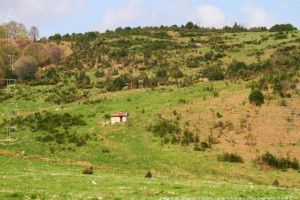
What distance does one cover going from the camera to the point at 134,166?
1826 inches

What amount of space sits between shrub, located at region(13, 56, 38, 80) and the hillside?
30cm

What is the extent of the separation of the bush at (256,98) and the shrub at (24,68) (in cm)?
5680

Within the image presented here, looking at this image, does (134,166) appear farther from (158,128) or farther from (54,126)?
(54,126)

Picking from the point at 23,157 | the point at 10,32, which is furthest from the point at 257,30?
Result: the point at 23,157

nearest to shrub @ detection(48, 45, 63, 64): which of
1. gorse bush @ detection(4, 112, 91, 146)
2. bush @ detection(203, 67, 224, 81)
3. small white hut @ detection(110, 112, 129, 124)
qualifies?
bush @ detection(203, 67, 224, 81)

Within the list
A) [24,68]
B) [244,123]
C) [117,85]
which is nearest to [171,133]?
[244,123]

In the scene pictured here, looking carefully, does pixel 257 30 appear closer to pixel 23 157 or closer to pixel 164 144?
pixel 164 144

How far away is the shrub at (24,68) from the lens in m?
106

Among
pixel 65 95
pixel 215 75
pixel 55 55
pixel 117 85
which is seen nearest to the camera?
pixel 215 75

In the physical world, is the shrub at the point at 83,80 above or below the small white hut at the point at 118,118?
above

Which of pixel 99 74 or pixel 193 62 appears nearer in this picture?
pixel 99 74

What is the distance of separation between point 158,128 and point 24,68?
54964mm

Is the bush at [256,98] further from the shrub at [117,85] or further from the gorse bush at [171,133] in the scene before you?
the shrub at [117,85]

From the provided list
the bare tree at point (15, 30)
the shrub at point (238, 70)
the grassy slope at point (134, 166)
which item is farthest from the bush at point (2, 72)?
the shrub at point (238, 70)
